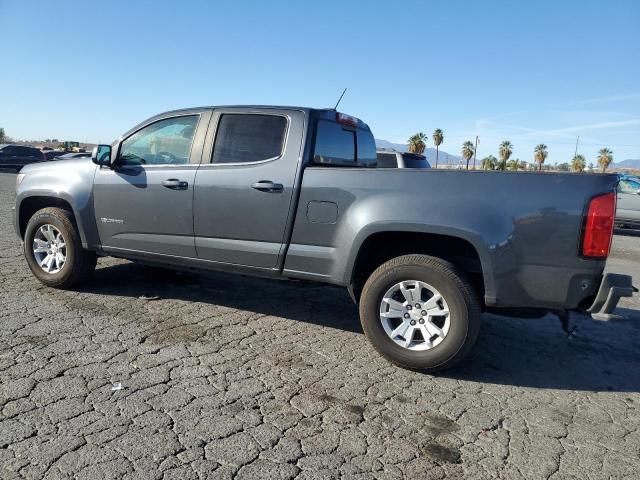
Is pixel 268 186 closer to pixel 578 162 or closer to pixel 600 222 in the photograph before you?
pixel 600 222

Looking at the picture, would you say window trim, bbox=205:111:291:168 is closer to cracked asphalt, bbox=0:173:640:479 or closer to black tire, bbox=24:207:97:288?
cracked asphalt, bbox=0:173:640:479

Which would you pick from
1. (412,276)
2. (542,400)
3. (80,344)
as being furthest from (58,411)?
(542,400)

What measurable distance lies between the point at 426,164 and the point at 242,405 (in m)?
8.17

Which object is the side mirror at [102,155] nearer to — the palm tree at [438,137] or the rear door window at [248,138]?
the rear door window at [248,138]

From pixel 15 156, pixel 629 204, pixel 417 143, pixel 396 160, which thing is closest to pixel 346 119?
pixel 396 160

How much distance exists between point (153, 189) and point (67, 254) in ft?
4.14

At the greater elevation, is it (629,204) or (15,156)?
(15,156)

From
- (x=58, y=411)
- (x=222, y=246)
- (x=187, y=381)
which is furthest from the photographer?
(x=222, y=246)

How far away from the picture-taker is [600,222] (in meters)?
3.09

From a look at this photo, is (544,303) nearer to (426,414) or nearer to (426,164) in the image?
(426,414)

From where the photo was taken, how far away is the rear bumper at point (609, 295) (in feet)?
10.3

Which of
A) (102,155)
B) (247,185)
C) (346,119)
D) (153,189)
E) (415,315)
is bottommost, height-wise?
(415,315)

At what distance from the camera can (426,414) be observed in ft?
9.95

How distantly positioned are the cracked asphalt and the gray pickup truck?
1.60 ft
